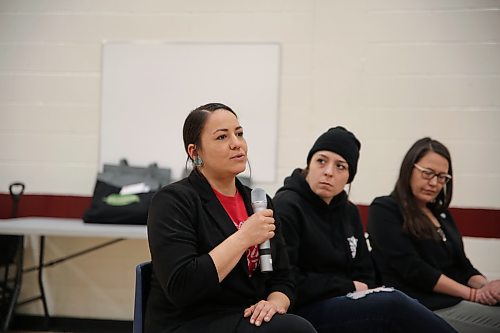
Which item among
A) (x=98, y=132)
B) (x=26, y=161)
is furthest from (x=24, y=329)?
(x=98, y=132)

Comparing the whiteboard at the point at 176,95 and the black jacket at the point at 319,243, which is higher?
the whiteboard at the point at 176,95

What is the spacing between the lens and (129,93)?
3.82 m

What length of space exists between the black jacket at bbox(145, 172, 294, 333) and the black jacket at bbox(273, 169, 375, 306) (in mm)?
308

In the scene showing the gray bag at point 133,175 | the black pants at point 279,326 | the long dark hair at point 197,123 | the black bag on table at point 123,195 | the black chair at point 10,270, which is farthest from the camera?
the gray bag at point 133,175

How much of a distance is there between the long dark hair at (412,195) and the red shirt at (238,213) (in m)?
0.91

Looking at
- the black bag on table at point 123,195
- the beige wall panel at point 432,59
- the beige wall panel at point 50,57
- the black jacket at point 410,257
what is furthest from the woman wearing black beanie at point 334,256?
the beige wall panel at point 50,57

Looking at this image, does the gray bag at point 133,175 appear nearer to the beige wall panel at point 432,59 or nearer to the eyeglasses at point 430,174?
the beige wall panel at point 432,59

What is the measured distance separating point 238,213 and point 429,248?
106 cm

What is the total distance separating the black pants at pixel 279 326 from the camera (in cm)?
144

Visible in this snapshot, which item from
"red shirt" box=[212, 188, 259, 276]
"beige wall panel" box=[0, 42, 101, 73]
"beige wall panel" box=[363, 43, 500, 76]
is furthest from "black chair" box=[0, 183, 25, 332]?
"beige wall panel" box=[363, 43, 500, 76]

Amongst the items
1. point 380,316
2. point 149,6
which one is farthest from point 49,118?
point 380,316

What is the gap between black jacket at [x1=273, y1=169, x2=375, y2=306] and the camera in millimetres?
1958

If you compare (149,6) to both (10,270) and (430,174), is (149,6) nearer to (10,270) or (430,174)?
(10,270)

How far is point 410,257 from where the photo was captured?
7.45 ft
